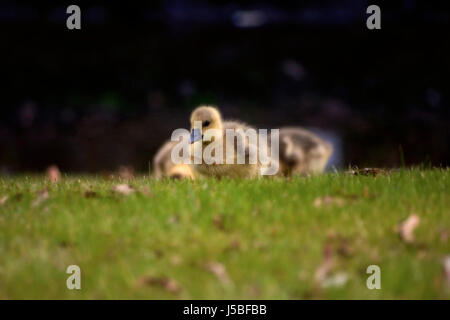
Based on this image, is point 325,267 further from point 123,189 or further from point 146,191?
point 123,189

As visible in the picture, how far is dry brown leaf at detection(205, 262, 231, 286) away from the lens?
3.38 metres

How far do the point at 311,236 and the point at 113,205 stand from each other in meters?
1.59

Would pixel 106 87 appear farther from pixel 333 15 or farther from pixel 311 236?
pixel 311 236

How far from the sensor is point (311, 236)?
12.5 feet

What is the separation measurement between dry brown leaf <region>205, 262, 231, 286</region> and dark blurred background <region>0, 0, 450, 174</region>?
25.1ft

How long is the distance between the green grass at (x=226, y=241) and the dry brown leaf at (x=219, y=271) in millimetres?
10

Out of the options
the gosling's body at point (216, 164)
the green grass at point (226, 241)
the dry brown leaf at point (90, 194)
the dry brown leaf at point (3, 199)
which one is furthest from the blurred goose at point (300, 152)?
the dry brown leaf at point (3, 199)

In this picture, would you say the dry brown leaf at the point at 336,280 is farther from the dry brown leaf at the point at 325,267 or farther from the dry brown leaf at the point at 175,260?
the dry brown leaf at the point at 175,260

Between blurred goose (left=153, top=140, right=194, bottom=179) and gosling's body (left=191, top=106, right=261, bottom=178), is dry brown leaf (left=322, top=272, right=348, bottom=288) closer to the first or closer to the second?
gosling's body (left=191, top=106, right=261, bottom=178)

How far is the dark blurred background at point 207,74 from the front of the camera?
38.4 ft

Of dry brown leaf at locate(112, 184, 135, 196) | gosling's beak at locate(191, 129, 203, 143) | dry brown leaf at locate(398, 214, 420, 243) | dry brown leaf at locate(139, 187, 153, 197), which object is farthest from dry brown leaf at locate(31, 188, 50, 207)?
dry brown leaf at locate(398, 214, 420, 243)

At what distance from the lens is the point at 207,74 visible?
13.3 metres

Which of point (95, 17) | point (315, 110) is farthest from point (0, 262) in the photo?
point (95, 17)

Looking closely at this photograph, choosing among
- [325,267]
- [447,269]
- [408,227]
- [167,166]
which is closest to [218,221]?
[325,267]
